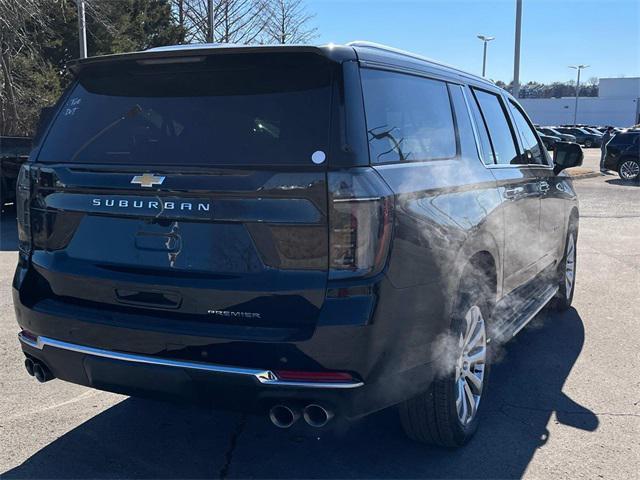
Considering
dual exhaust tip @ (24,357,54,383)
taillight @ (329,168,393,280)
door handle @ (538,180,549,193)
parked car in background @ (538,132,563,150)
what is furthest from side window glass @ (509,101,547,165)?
dual exhaust tip @ (24,357,54,383)

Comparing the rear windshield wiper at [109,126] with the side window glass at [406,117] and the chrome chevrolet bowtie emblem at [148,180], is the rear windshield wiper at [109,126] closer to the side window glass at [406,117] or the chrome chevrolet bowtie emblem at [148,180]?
the chrome chevrolet bowtie emblem at [148,180]

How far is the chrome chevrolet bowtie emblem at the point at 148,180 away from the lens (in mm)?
2676

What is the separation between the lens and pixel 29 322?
2986 millimetres

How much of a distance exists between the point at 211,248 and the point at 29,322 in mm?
1062

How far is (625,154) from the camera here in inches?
798

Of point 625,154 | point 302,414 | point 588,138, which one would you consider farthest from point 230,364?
point 588,138

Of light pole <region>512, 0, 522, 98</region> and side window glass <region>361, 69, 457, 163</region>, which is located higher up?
light pole <region>512, 0, 522, 98</region>

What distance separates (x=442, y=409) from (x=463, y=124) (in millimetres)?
1618

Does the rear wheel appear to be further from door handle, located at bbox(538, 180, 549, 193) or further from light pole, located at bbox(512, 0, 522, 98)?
door handle, located at bbox(538, 180, 549, 193)

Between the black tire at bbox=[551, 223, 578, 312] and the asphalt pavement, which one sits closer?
the asphalt pavement

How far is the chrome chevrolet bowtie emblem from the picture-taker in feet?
8.78

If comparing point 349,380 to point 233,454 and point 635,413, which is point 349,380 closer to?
point 233,454

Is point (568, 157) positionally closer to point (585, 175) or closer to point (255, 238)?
point (255, 238)

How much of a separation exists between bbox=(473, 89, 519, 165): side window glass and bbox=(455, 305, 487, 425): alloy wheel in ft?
3.87
